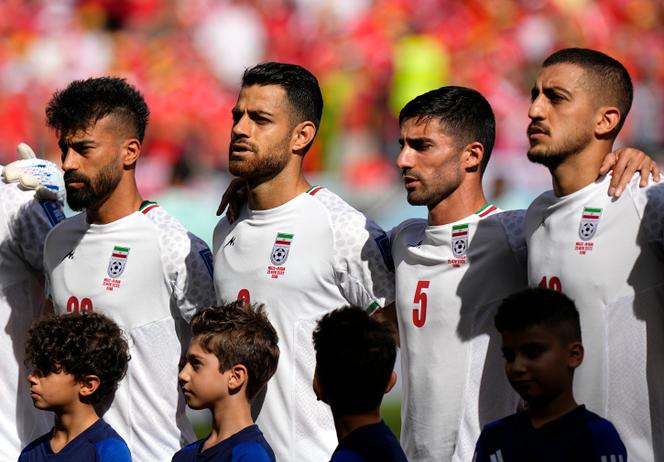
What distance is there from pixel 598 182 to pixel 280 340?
1.46 m

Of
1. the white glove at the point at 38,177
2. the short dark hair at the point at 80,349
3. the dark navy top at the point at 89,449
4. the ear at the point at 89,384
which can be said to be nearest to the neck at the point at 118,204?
the white glove at the point at 38,177

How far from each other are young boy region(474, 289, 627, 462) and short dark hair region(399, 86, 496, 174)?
3.48ft

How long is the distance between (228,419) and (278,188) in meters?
1.19

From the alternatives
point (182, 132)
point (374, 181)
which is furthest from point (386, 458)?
point (182, 132)

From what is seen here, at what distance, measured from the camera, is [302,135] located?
544 centimetres

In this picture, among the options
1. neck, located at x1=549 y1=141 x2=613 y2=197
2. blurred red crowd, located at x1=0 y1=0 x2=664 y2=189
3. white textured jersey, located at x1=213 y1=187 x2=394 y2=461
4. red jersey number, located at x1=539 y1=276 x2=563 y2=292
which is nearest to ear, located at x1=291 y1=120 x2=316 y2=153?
white textured jersey, located at x1=213 y1=187 x2=394 y2=461

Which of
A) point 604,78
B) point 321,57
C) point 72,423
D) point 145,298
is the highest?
point 321,57

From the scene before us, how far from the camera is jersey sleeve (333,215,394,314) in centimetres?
517

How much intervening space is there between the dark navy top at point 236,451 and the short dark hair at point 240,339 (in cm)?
19

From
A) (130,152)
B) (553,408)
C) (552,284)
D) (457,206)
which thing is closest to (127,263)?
(130,152)

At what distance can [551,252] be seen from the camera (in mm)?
4703

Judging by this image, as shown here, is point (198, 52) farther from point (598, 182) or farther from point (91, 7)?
point (598, 182)

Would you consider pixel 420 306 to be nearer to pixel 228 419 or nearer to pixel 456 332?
pixel 456 332

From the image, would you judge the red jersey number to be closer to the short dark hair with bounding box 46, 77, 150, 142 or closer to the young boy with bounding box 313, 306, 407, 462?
the young boy with bounding box 313, 306, 407, 462
